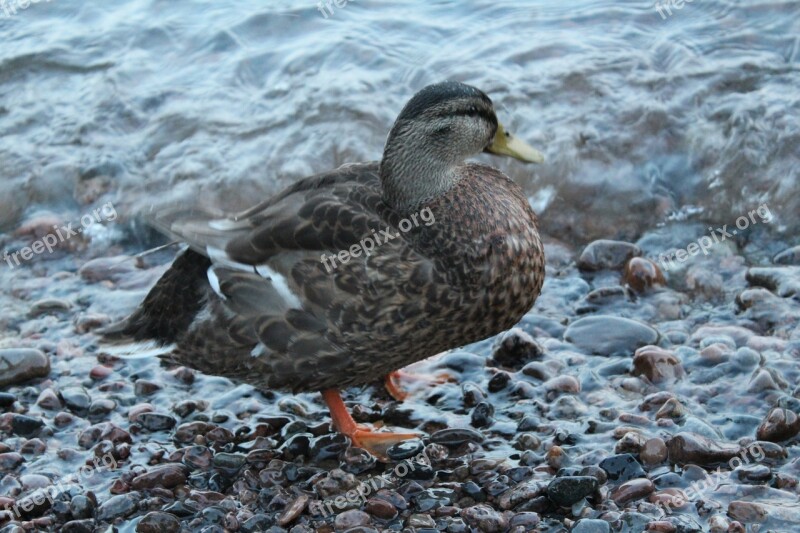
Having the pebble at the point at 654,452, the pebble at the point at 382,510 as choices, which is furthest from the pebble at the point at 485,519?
the pebble at the point at 654,452

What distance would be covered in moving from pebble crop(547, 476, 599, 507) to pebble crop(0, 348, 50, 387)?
8.85 feet

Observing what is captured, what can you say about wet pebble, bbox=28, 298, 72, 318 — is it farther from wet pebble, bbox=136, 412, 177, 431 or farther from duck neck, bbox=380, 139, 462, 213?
duck neck, bbox=380, 139, 462, 213

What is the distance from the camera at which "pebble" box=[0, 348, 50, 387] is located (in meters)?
5.08

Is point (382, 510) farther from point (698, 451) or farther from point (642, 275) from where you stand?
point (642, 275)

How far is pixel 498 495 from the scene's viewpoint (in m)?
4.03

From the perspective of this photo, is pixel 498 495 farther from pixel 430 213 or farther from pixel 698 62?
pixel 698 62

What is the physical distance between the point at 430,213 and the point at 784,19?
4.59m

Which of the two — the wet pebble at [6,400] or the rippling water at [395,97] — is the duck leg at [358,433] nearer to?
the wet pebble at [6,400]

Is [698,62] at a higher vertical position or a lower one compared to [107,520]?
higher

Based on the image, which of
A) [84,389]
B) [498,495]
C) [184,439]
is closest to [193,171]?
[84,389]

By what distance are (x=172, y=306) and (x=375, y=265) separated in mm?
1111

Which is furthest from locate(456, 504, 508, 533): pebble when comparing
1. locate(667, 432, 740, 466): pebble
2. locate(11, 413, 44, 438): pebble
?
locate(11, 413, 44, 438): pebble

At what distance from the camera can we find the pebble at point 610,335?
501cm

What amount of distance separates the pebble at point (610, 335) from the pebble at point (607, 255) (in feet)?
2.27
